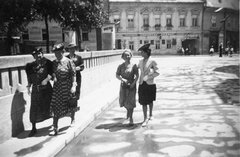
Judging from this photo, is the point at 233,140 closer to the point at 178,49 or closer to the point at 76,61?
the point at 76,61

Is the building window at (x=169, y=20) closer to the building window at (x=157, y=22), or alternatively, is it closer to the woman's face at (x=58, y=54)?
the building window at (x=157, y=22)

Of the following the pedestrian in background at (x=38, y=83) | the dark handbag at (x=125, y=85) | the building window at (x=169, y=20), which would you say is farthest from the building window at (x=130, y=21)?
the pedestrian in background at (x=38, y=83)

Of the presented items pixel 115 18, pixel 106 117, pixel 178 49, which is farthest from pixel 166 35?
pixel 106 117

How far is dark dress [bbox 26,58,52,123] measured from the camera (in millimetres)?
4352

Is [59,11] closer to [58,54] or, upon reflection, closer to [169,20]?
[58,54]

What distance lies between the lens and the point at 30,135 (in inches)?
175

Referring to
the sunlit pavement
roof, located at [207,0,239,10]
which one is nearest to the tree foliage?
the sunlit pavement

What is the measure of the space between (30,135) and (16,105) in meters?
0.69

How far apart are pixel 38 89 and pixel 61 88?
454mm

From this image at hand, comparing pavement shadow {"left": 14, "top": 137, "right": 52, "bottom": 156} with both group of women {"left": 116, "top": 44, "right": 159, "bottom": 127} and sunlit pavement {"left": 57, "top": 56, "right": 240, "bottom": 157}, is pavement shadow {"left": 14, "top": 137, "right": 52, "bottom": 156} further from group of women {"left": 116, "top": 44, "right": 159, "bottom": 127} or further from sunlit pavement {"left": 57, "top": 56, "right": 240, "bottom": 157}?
group of women {"left": 116, "top": 44, "right": 159, "bottom": 127}

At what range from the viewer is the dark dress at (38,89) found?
435 cm

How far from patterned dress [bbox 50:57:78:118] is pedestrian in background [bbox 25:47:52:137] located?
196 mm

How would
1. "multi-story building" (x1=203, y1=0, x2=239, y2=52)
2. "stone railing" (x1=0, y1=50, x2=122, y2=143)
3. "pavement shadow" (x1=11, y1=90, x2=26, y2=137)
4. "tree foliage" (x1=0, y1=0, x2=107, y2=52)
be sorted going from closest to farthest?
"stone railing" (x1=0, y1=50, x2=122, y2=143)
"pavement shadow" (x1=11, y1=90, x2=26, y2=137)
"tree foliage" (x1=0, y1=0, x2=107, y2=52)
"multi-story building" (x1=203, y1=0, x2=239, y2=52)

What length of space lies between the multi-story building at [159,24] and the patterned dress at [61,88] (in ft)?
114
